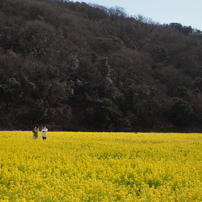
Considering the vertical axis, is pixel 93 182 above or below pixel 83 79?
below

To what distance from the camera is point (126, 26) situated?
84688 millimetres

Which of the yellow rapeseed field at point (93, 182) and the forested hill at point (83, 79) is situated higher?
the forested hill at point (83, 79)

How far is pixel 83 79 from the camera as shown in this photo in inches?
2003

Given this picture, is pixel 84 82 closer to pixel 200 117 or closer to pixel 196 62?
pixel 200 117

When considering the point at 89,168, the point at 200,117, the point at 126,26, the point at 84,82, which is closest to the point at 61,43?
the point at 84,82

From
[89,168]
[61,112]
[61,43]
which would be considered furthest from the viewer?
[61,43]

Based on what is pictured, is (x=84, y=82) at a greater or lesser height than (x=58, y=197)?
greater

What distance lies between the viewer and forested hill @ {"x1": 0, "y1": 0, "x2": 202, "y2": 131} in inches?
1684

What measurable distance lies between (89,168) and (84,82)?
39725mm

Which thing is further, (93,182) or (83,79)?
(83,79)

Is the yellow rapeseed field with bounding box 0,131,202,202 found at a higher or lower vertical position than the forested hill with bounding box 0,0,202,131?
lower

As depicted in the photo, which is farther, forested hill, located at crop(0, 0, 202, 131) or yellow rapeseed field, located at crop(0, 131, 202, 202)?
forested hill, located at crop(0, 0, 202, 131)

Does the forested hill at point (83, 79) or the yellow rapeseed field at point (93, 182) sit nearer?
the yellow rapeseed field at point (93, 182)

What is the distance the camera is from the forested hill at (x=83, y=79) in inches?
1684
